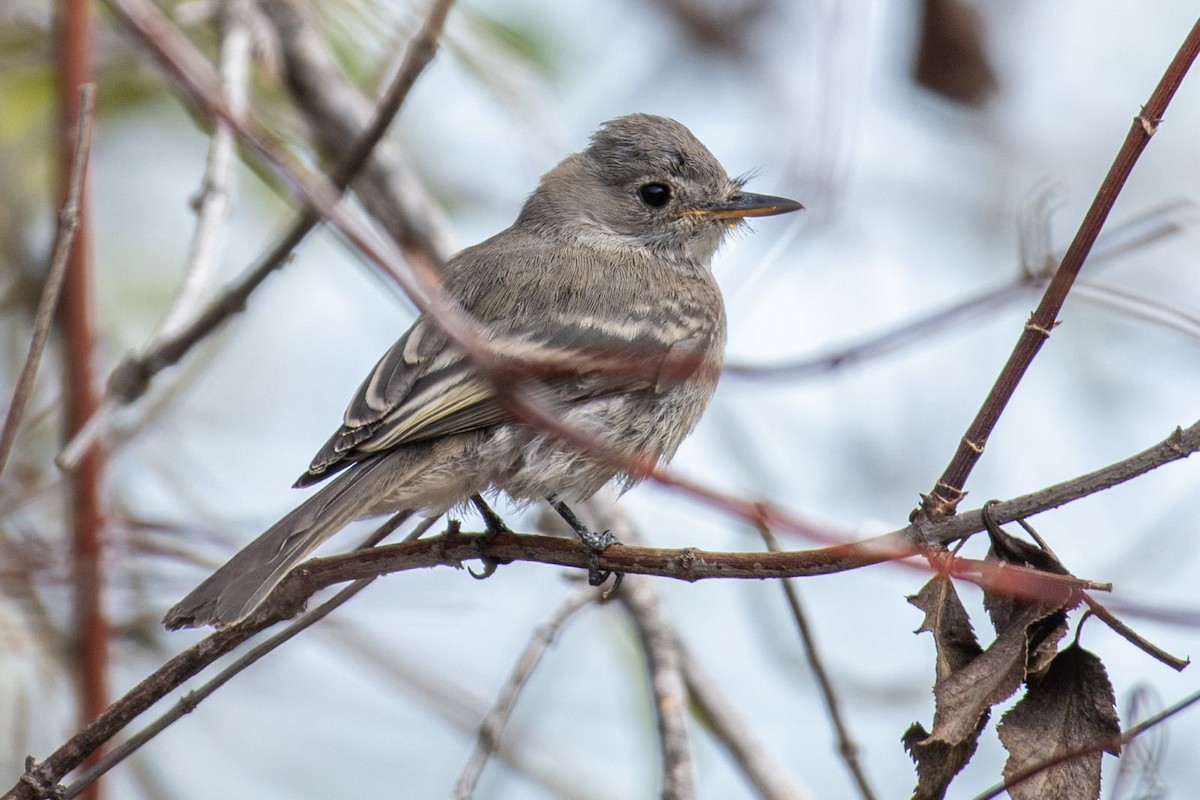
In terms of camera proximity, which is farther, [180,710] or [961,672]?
[180,710]

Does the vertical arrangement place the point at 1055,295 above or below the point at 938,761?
above

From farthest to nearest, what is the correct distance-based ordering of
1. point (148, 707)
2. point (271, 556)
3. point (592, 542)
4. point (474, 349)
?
point (592, 542), point (271, 556), point (148, 707), point (474, 349)

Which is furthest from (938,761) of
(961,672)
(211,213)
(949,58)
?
(949,58)

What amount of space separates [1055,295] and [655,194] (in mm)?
2787

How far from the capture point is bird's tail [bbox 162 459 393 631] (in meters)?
2.72

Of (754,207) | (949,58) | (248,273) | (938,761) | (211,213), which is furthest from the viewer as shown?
(949,58)

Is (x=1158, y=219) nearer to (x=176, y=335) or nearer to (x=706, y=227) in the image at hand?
(x=706, y=227)

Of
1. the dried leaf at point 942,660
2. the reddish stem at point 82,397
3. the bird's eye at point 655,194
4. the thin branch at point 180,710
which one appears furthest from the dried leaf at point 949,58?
the thin branch at point 180,710

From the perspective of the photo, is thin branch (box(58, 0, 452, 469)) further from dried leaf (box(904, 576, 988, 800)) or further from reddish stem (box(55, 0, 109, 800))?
dried leaf (box(904, 576, 988, 800))

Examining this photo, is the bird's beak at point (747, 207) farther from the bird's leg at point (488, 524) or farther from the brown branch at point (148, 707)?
the brown branch at point (148, 707)

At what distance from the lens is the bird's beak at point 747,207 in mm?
4172

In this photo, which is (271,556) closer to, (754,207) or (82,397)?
(82,397)

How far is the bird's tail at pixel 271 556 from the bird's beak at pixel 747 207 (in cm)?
159

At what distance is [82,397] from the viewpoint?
3637 mm
